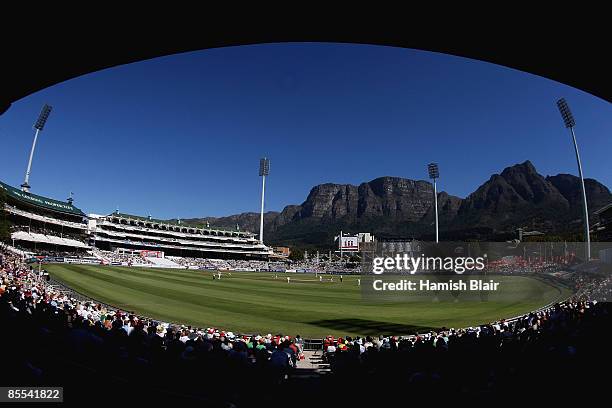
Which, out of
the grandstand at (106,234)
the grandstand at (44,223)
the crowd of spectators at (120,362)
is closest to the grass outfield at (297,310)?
the crowd of spectators at (120,362)

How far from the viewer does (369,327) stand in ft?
67.2

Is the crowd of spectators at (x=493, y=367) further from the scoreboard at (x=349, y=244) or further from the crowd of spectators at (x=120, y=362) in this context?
the scoreboard at (x=349, y=244)

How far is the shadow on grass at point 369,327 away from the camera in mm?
19188

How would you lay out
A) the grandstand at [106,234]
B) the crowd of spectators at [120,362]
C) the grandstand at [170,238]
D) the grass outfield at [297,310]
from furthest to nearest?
the grandstand at [170,238]
the grandstand at [106,234]
the grass outfield at [297,310]
the crowd of spectators at [120,362]

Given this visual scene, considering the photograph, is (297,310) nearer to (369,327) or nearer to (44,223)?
(369,327)

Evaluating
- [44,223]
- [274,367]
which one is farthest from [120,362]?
[44,223]

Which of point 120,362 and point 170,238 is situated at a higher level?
point 170,238

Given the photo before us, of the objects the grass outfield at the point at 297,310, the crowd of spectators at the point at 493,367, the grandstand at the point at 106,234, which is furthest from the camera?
the grandstand at the point at 106,234

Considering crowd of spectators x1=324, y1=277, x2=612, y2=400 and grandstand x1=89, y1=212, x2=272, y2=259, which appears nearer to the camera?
crowd of spectators x1=324, y1=277, x2=612, y2=400

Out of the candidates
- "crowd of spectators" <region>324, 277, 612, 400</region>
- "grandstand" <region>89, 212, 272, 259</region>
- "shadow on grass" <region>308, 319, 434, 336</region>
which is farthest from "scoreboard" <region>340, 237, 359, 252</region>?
"crowd of spectators" <region>324, 277, 612, 400</region>

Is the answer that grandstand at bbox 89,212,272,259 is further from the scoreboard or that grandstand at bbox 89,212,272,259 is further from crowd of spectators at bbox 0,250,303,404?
crowd of spectators at bbox 0,250,303,404

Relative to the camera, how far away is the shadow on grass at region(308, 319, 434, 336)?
1919cm

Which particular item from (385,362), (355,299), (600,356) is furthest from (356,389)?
(355,299)

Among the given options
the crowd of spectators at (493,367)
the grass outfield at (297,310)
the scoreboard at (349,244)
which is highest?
the scoreboard at (349,244)
